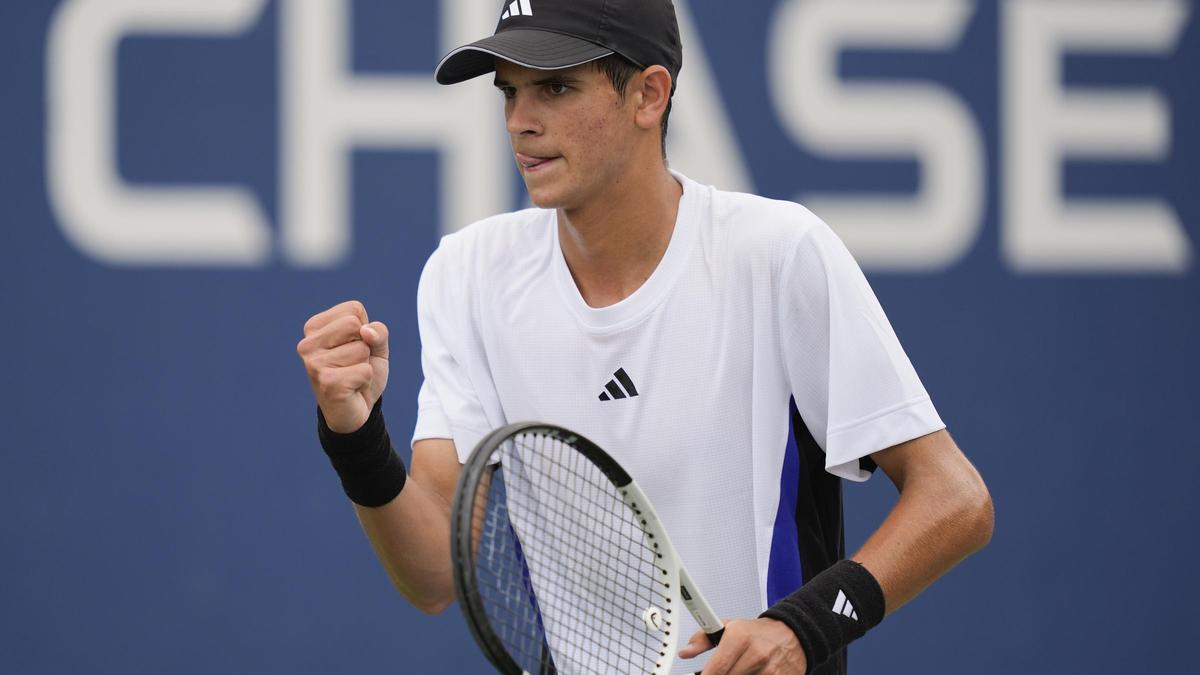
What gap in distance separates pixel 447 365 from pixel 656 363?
1.00 ft

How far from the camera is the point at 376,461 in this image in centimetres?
189

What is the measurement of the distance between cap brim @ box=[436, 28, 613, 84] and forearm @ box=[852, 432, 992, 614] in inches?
26.6

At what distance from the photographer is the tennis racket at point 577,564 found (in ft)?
6.01

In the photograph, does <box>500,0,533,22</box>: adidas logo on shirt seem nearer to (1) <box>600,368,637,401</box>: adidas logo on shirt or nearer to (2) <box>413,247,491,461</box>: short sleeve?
(2) <box>413,247,491,461</box>: short sleeve

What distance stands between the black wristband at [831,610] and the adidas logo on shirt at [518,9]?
0.83 meters

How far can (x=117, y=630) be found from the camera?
3.57m

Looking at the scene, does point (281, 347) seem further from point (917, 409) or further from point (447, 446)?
point (917, 409)

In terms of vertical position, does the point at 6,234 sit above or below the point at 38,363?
above

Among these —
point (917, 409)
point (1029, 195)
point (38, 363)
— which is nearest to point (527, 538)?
point (917, 409)

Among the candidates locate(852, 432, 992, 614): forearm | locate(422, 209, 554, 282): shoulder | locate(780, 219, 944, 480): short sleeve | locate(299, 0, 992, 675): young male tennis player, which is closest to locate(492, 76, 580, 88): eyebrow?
locate(299, 0, 992, 675): young male tennis player

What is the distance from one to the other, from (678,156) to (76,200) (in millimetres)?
1421

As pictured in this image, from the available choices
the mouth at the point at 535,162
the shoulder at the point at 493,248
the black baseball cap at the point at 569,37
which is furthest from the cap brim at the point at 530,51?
the shoulder at the point at 493,248

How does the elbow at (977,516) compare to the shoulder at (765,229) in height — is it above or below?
below

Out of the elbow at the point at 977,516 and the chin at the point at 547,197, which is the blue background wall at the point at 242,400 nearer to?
the chin at the point at 547,197
